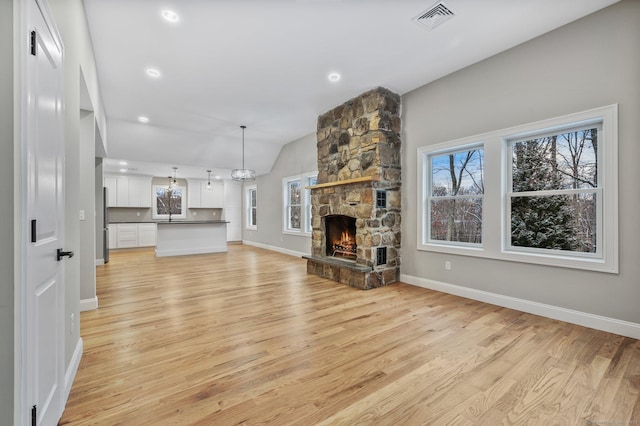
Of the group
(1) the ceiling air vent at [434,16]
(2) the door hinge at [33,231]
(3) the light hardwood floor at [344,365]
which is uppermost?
(1) the ceiling air vent at [434,16]

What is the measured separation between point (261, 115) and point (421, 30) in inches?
129

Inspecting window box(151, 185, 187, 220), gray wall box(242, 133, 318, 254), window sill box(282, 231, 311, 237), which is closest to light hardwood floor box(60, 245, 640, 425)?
window sill box(282, 231, 311, 237)

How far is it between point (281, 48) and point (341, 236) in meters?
3.19

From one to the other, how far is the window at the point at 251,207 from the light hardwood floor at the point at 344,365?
20.7ft

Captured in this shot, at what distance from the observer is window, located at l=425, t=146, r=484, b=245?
3785 millimetres

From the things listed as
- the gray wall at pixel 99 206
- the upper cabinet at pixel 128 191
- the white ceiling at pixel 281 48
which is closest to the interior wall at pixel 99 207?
the gray wall at pixel 99 206

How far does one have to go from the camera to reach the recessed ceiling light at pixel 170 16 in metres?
2.62

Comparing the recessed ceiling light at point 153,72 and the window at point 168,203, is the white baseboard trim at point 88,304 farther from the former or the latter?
the window at point 168,203

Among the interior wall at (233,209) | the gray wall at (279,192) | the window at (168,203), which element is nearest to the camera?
the gray wall at (279,192)

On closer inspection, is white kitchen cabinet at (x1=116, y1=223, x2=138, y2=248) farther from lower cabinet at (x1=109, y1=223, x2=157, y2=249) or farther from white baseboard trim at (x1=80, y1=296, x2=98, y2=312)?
white baseboard trim at (x1=80, y1=296, x2=98, y2=312)

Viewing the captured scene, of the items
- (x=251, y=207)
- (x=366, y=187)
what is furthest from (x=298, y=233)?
(x=251, y=207)

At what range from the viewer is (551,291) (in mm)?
2992

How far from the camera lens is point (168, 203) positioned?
9742mm

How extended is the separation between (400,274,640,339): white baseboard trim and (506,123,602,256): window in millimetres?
610
